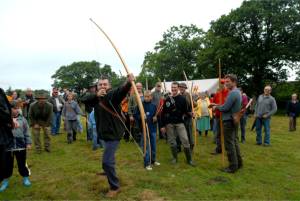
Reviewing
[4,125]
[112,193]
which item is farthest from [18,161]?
[112,193]

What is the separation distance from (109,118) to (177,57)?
46111 mm

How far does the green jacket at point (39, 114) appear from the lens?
9.12 meters

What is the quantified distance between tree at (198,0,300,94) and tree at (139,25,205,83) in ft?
40.5

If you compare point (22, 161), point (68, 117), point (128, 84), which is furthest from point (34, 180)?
point (68, 117)

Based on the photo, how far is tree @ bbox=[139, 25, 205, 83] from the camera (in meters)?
49.1

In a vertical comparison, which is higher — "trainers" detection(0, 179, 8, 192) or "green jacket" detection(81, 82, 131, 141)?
"green jacket" detection(81, 82, 131, 141)

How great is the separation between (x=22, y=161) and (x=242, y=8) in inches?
1341

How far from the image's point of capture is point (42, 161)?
804cm

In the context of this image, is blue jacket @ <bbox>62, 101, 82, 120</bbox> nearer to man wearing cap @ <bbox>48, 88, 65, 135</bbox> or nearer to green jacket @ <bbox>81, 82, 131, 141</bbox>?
man wearing cap @ <bbox>48, 88, 65, 135</bbox>

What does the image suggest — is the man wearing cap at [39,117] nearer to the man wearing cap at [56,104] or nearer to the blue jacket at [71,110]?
the blue jacket at [71,110]

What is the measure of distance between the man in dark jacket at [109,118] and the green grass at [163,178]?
0.69m

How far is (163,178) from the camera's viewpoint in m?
6.21

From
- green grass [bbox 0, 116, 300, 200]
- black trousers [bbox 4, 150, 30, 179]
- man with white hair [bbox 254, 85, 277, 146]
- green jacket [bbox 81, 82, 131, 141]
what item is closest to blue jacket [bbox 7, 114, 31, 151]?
black trousers [bbox 4, 150, 30, 179]

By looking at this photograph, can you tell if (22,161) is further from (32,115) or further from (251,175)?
(251,175)
